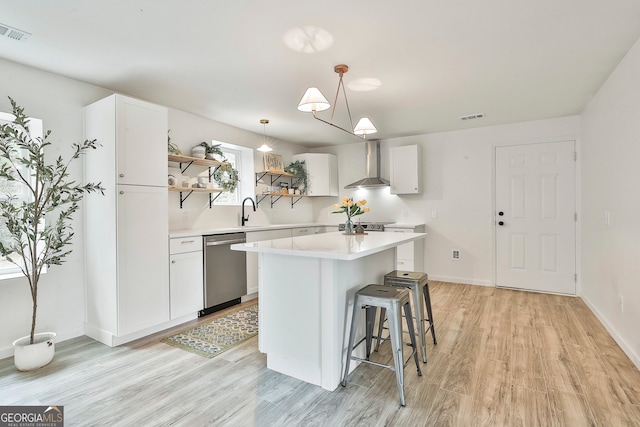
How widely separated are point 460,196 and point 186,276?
3.95 meters

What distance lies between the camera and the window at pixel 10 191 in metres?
2.61

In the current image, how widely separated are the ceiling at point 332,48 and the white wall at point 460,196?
882 mm

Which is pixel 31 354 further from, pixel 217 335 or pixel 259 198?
pixel 259 198

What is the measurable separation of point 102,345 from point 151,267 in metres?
0.74

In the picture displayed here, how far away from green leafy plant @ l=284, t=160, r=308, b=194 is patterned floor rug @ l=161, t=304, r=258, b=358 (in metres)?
2.67

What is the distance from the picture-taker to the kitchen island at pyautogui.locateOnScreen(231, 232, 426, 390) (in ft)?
6.75

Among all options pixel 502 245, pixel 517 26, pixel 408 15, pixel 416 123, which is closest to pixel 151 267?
pixel 408 15

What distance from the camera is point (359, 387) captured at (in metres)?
2.10

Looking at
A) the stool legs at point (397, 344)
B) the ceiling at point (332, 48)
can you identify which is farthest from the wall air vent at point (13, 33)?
the stool legs at point (397, 344)

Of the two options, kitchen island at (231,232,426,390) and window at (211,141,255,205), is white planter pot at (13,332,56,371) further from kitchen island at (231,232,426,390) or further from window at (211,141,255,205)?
window at (211,141,255,205)

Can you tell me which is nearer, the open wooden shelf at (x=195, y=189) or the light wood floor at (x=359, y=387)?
the light wood floor at (x=359, y=387)

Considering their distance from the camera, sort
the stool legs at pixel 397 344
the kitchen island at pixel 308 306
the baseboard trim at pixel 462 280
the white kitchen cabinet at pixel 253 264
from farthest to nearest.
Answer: the baseboard trim at pixel 462 280
the white kitchen cabinet at pixel 253 264
the kitchen island at pixel 308 306
the stool legs at pixel 397 344

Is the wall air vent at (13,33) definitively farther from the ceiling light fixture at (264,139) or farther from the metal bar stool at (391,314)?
the metal bar stool at (391,314)

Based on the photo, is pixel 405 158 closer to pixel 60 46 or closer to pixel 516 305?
pixel 516 305
